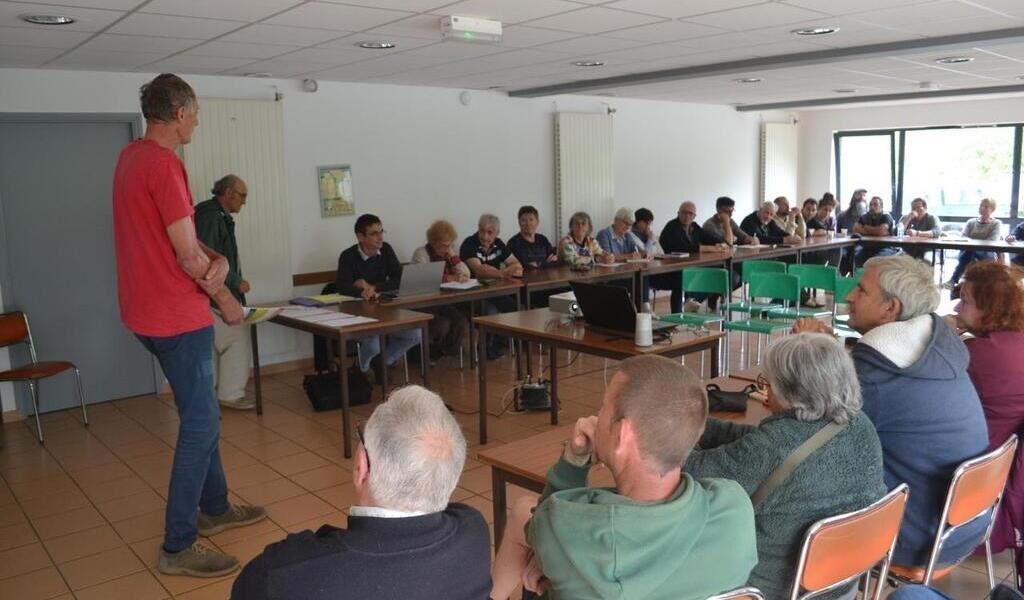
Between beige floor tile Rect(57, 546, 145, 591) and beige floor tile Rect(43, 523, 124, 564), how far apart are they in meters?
0.05

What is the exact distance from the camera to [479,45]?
542cm

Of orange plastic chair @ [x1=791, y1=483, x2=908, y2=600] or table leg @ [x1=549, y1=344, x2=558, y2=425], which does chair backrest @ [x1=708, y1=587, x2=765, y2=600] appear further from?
table leg @ [x1=549, y1=344, x2=558, y2=425]

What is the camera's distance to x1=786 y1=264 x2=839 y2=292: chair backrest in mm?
6542

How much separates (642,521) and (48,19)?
4065 millimetres

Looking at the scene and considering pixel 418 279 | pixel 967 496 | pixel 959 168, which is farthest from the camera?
pixel 959 168

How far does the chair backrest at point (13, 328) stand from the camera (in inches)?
211

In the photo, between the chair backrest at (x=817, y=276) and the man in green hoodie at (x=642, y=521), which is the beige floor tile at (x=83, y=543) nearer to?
the man in green hoodie at (x=642, y=521)

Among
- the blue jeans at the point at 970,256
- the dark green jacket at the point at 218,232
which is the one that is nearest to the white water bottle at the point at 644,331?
the dark green jacket at the point at 218,232

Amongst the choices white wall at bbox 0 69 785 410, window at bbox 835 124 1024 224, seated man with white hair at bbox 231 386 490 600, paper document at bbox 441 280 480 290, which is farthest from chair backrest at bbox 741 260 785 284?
window at bbox 835 124 1024 224

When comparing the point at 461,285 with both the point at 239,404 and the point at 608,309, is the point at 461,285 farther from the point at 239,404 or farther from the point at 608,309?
the point at 608,309

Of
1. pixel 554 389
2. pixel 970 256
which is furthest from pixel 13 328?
pixel 970 256

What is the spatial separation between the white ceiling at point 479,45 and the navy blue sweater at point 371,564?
3.17 metres

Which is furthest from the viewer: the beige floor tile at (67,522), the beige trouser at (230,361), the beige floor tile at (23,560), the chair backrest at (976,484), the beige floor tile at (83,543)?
the beige trouser at (230,361)

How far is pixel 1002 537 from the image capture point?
2.84m
